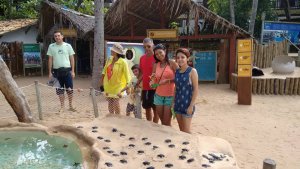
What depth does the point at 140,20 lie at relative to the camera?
13.3 meters

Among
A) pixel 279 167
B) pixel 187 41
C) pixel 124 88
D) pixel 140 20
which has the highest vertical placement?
pixel 140 20

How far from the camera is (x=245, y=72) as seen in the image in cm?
830

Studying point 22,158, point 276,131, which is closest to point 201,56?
point 276,131

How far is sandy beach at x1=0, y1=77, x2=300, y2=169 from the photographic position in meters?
4.89

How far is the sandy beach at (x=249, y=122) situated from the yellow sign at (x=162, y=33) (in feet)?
9.71

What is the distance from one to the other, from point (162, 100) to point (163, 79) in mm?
301

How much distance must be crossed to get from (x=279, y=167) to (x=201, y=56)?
784 cm

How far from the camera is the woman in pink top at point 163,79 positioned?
14.9 ft

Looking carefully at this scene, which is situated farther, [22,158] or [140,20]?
[140,20]

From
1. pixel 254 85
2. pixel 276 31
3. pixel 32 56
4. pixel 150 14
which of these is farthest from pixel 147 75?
pixel 276 31

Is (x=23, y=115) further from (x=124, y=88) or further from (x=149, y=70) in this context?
(x=149, y=70)

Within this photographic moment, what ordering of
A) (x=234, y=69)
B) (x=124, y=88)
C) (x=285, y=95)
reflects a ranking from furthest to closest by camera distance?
(x=234, y=69), (x=285, y=95), (x=124, y=88)

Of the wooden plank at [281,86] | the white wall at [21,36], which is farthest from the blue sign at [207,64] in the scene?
the white wall at [21,36]

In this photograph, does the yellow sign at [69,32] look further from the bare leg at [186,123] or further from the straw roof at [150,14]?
the bare leg at [186,123]
